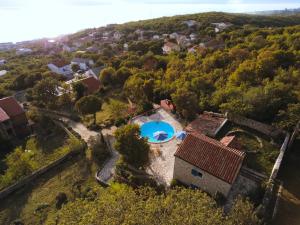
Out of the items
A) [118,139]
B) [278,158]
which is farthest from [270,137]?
[118,139]

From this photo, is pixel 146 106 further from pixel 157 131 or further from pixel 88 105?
pixel 88 105

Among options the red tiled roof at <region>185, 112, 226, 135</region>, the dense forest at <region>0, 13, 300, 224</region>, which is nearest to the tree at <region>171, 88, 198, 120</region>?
the dense forest at <region>0, 13, 300, 224</region>

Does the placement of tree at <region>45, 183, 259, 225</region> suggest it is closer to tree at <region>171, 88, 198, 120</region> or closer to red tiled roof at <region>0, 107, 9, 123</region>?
tree at <region>171, 88, 198, 120</region>

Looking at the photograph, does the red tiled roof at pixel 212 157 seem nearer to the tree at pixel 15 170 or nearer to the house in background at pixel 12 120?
the tree at pixel 15 170

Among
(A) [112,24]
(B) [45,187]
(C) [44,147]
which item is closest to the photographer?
(B) [45,187]

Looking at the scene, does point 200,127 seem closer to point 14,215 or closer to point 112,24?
point 14,215

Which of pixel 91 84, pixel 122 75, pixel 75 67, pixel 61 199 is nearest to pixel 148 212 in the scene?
pixel 61 199
